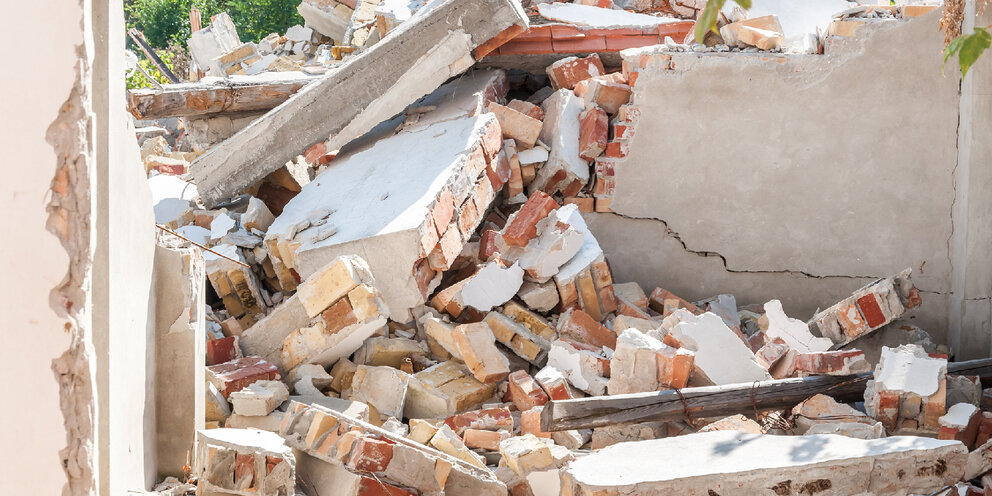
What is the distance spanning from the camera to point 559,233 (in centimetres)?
575

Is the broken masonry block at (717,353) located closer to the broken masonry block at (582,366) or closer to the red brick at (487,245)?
the broken masonry block at (582,366)

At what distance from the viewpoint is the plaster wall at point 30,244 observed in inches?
100

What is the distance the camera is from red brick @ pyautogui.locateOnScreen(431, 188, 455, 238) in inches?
211

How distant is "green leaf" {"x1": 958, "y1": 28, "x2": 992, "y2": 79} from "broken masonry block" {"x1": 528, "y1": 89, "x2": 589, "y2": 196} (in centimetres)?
336

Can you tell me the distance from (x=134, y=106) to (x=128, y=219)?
3.45m

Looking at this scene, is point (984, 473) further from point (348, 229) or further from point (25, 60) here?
point (25, 60)

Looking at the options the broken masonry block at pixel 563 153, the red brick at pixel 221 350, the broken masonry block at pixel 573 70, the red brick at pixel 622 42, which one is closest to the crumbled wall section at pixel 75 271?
the red brick at pixel 221 350

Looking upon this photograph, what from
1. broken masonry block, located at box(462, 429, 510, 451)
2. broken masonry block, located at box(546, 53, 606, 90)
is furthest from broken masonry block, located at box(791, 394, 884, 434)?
broken masonry block, located at box(546, 53, 606, 90)

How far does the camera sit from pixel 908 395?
4.59 m

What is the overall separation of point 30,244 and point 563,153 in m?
4.17

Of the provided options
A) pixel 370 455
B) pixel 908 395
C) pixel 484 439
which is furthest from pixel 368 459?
pixel 908 395

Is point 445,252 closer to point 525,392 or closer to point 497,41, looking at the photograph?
point 525,392

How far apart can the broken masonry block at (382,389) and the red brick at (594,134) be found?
2.18 meters

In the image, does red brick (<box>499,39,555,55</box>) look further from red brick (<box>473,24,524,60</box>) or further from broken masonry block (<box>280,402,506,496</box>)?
broken masonry block (<box>280,402,506,496</box>)
